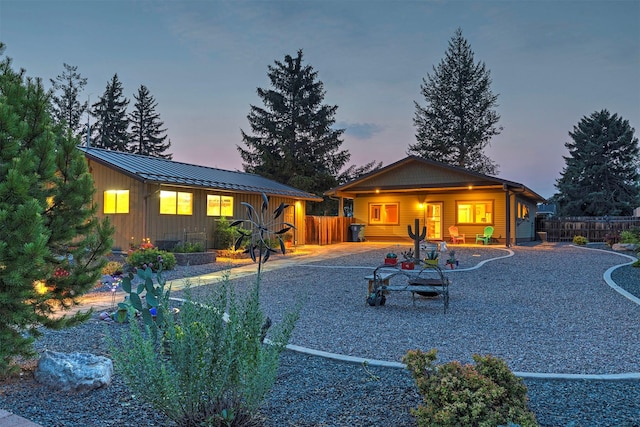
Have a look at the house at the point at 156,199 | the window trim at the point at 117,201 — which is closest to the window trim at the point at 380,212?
the house at the point at 156,199

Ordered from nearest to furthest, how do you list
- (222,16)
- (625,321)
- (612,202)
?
(625,321) < (222,16) < (612,202)

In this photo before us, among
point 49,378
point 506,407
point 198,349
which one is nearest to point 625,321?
point 506,407

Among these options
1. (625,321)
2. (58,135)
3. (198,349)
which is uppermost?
(58,135)

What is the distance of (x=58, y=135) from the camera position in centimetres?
341

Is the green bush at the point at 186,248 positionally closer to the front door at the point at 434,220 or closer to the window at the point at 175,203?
the window at the point at 175,203

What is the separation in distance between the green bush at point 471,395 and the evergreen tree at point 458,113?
1387 inches

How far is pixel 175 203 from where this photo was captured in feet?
48.0

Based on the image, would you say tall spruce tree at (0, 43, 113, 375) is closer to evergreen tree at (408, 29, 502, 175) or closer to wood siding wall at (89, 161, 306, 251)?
wood siding wall at (89, 161, 306, 251)

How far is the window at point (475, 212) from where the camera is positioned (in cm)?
1986

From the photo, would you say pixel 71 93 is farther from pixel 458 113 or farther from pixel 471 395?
pixel 471 395

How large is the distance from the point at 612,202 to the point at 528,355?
33.3 metres

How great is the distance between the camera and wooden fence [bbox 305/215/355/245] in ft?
68.5

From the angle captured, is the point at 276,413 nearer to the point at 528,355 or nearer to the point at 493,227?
the point at 528,355

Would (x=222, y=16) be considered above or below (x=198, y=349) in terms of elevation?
above
